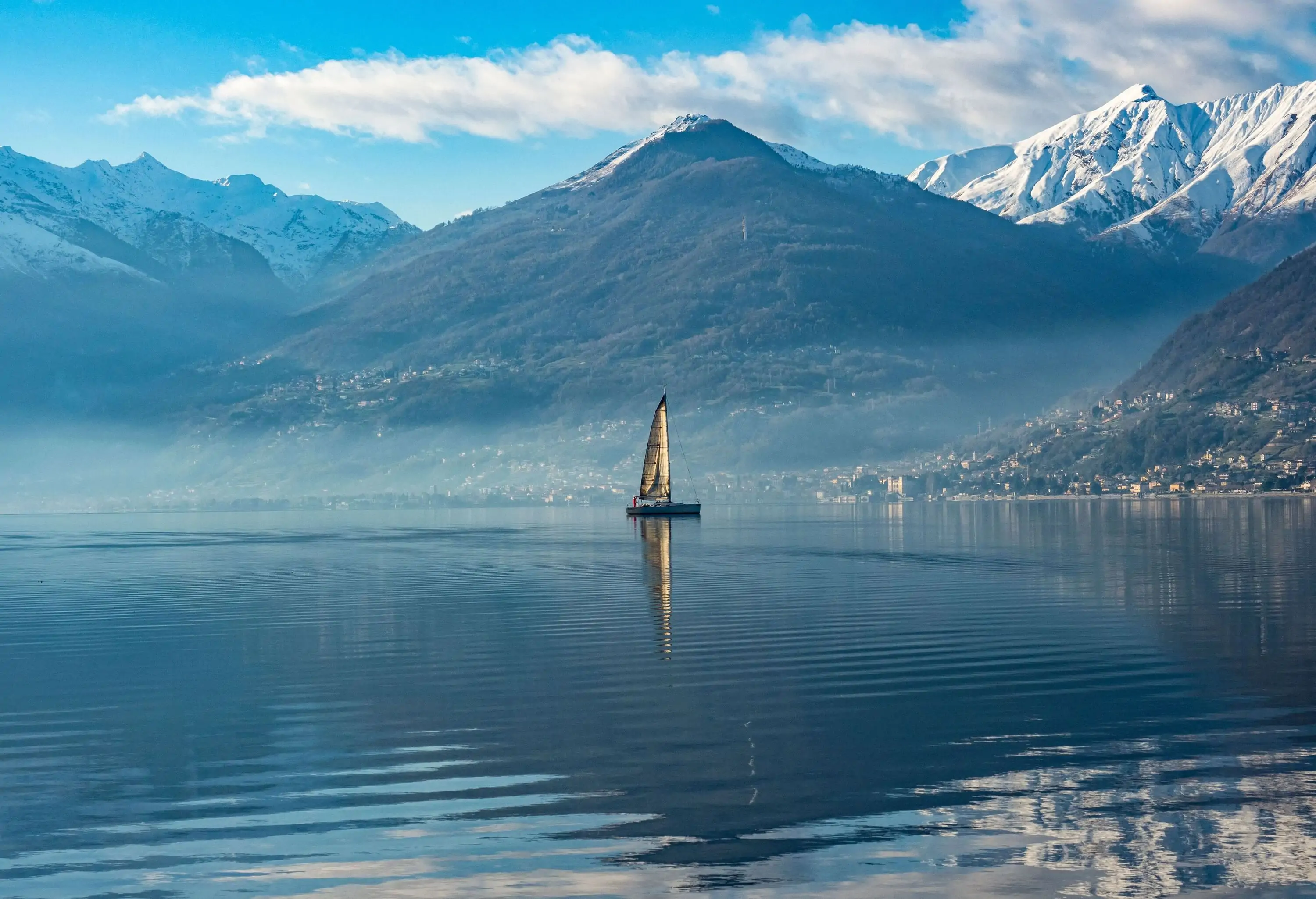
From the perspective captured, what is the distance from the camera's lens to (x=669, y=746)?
36.5 meters

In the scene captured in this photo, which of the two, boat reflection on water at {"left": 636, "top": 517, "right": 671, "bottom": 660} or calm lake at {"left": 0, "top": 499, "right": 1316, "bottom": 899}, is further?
boat reflection on water at {"left": 636, "top": 517, "right": 671, "bottom": 660}

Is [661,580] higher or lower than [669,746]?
higher


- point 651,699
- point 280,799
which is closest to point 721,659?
point 651,699

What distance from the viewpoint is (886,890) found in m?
24.7

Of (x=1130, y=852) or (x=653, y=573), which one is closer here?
(x=1130, y=852)

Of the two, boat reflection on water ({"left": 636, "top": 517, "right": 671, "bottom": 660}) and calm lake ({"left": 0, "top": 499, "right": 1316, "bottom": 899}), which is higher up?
boat reflection on water ({"left": 636, "top": 517, "right": 671, "bottom": 660})

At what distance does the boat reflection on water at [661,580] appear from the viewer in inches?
2413

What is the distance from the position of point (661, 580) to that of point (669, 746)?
60.3m

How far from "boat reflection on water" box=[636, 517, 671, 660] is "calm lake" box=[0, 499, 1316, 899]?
0.79m

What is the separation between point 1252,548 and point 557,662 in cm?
9264

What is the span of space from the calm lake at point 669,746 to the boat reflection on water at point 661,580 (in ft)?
2.58

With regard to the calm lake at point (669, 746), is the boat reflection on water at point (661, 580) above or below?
above

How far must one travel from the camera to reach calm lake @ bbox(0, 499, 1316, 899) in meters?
26.3

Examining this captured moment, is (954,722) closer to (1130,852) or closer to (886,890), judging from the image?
(1130,852)
